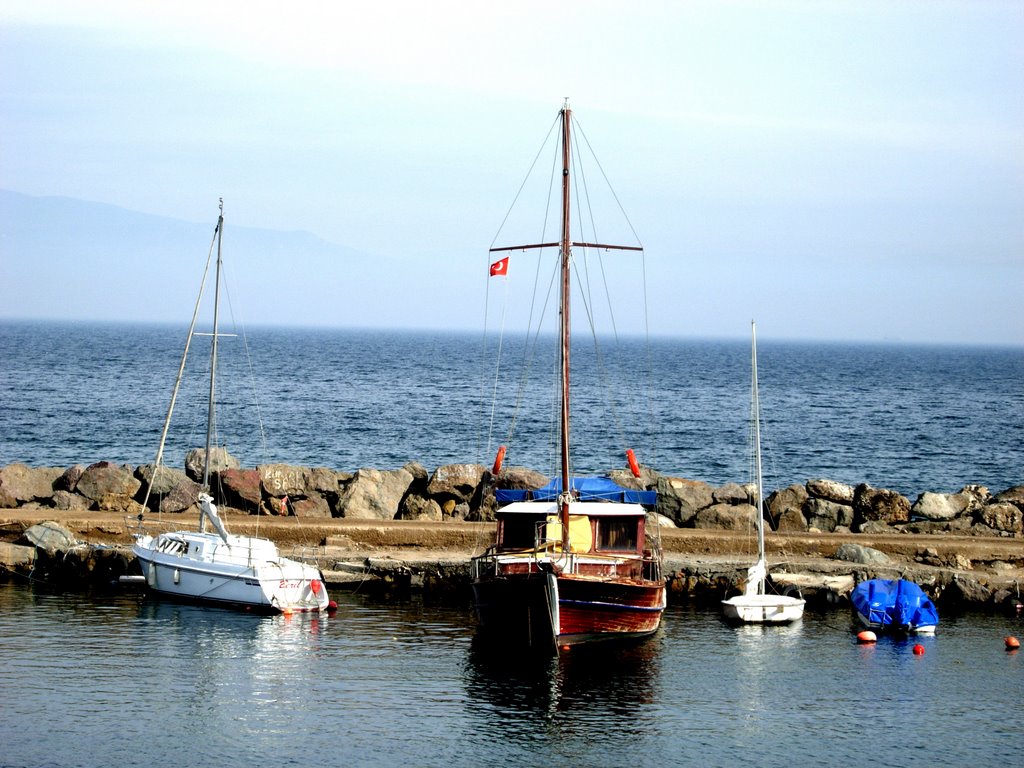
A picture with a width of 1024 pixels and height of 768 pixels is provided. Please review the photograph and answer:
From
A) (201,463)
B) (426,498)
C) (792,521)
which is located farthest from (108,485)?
(792,521)

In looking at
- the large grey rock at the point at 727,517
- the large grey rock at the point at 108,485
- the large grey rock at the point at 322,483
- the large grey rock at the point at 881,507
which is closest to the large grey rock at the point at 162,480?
the large grey rock at the point at 108,485

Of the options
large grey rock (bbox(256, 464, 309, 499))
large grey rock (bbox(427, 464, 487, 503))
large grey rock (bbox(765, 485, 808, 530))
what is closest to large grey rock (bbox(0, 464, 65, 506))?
large grey rock (bbox(256, 464, 309, 499))

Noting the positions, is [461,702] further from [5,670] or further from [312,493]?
[312,493]

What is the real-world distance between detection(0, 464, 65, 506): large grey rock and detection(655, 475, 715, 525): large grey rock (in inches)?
1001

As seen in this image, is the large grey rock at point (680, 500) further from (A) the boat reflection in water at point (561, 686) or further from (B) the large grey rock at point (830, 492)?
(A) the boat reflection in water at point (561, 686)

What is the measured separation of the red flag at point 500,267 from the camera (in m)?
37.8

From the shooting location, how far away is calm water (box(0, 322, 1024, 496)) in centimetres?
8025

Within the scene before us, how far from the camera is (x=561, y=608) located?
33875 millimetres

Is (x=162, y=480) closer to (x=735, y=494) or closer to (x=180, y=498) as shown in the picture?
(x=180, y=498)

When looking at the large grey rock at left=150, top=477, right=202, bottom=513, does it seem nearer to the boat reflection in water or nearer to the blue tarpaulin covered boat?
the boat reflection in water

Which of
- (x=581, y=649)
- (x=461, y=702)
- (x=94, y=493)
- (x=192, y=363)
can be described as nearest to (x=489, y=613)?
(x=581, y=649)

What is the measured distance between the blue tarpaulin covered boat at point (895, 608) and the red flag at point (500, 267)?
1515cm

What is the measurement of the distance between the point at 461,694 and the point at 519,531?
828cm

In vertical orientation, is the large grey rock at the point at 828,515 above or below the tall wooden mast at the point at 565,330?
below
